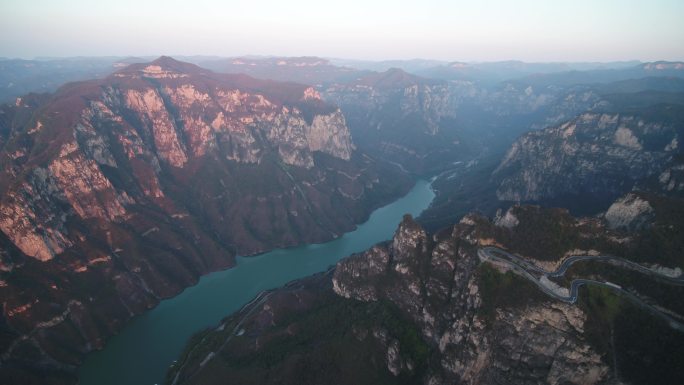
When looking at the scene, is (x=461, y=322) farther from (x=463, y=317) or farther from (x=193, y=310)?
(x=193, y=310)

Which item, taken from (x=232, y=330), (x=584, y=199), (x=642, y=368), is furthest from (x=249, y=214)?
(x=642, y=368)

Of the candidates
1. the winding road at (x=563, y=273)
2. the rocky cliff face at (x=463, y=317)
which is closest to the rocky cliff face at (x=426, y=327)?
the rocky cliff face at (x=463, y=317)

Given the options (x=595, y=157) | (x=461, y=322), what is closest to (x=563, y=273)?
(x=461, y=322)

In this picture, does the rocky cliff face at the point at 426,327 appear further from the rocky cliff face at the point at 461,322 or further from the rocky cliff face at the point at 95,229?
the rocky cliff face at the point at 95,229

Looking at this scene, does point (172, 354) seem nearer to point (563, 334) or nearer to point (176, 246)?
point (176, 246)

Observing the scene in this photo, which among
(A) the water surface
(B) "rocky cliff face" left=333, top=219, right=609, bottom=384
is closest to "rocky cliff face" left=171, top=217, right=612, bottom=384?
(B) "rocky cliff face" left=333, top=219, right=609, bottom=384
